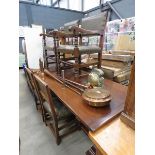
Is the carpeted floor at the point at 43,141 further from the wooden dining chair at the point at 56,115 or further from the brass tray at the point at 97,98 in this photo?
the brass tray at the point at 97,98

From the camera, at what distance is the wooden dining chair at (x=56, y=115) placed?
4.34 ft

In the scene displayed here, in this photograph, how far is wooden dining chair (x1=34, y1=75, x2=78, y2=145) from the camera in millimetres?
1323

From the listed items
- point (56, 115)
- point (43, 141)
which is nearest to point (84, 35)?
point (56, 115)

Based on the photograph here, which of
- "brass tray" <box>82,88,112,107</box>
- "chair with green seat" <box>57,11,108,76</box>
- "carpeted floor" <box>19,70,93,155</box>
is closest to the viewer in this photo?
"brass tray" <box>82,88,112,107</box>

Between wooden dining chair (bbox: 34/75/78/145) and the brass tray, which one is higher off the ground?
the brass tray

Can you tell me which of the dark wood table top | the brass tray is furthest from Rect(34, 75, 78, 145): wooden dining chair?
the brass tray

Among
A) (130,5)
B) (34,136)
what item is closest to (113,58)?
(34,136)

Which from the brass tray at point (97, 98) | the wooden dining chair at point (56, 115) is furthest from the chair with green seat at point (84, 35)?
the brass tray at point (97, 98)

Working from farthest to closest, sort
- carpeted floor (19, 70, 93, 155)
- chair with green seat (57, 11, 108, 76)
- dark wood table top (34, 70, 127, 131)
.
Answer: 1. chair with green seat (57, 11, 108, 76)
2. carpeted floor (19, 70, 93, 155)
3. dark wood table top (34, 70, 127, 131)

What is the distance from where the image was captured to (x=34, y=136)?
4.94 feet

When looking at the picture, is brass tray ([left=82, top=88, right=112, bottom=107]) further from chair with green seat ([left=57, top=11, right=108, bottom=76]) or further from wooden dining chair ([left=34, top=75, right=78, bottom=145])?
chair with green seat ([left=57, top=11, right=108, bottom=76])

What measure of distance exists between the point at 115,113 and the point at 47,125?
1.08 meters

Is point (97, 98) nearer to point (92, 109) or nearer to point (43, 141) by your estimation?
point (92, 109)
